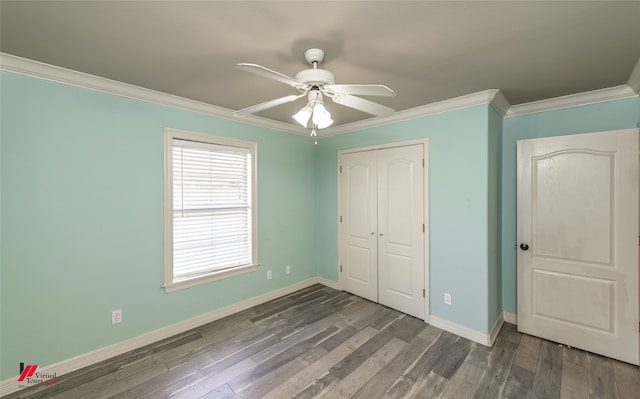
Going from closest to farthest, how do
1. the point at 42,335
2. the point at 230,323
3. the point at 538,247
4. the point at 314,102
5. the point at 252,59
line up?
the point at 314,102
the point at 252,59
the point at 42,335
the point at 538,247
the point at 230,323

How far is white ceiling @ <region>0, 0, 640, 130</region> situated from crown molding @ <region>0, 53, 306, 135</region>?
0.29ft

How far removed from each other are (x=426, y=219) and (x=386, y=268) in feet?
2.78

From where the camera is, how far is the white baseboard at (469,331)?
2.56m

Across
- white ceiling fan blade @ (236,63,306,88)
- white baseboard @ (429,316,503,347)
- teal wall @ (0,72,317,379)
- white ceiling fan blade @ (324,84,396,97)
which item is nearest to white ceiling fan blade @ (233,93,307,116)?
white ceiling fan blade @ (236,63,306,88)

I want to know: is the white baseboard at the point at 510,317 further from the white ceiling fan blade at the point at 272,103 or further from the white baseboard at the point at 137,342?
the white ceiling fan blade at the point at 272,103

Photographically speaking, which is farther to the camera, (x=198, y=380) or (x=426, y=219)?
A: (x=426, y=219)

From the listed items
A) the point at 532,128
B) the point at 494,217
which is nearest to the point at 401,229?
the point at 494,217

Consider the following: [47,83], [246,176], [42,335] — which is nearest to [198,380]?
[42,335]

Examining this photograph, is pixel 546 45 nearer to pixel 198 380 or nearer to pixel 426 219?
pixel 426 219

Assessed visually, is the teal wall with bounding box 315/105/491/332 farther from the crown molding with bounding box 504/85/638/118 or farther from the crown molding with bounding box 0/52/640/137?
the crown molding with bounding box 504/85/638/118

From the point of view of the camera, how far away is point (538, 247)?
2.67 metres

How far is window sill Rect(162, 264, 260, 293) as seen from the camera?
8.87ft

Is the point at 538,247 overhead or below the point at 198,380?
overhead

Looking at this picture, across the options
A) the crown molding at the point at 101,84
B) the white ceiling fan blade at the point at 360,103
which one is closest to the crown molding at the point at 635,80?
the white ceiling fan blade at the point at 360,103
